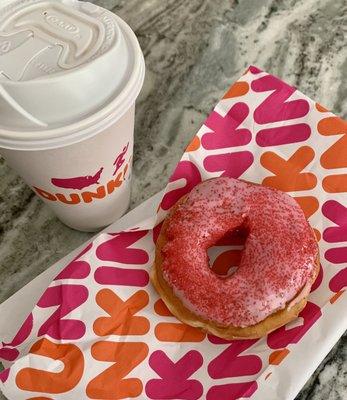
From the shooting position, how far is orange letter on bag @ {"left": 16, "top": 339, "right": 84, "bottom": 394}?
2.67ft

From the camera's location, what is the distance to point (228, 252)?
95 centimetres

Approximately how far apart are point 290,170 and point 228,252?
0.62 ft

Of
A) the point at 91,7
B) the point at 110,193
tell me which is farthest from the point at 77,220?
the point at 91,7

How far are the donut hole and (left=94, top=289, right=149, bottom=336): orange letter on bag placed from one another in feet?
0.45

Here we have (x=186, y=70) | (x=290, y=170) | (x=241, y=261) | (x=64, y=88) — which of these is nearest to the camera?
(x=64, y=88)

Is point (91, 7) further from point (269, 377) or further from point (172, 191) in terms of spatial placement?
point (269, 377)

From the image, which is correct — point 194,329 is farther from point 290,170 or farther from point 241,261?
point 290,170

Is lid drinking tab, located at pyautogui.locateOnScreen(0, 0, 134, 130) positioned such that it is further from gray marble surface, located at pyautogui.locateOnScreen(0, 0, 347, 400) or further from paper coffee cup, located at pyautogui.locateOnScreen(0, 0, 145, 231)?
gray marble surface, located at pyautogui.locateOnScreen(0, 0, 347, 400)

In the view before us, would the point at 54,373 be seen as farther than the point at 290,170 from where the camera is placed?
No

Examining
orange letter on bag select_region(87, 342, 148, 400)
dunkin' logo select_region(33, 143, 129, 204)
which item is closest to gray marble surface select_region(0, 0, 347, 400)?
dunkin' logo select_region(33, 143, 129, 204)

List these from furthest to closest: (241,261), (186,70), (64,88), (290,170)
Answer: (186,70) → (290,170) → (241,261) → (64,88)

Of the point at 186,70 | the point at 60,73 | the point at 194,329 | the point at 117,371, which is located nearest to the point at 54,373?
the point at 117,371

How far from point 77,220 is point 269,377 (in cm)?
44

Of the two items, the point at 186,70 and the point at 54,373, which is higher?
the point at 186,70
